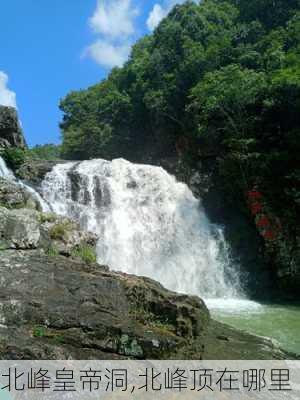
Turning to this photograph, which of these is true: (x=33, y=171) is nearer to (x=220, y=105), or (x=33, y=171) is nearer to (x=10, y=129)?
(x=10, y=129)

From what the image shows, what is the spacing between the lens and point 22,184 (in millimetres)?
17922

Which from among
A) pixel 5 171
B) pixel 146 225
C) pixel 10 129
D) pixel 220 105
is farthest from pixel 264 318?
pixel 10 129

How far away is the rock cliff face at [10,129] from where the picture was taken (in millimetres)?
21453

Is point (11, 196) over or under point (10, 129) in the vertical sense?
under

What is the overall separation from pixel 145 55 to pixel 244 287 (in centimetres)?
2290

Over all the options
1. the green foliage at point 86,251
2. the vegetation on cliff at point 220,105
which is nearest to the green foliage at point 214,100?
the vegetation on cliff at point 220,105

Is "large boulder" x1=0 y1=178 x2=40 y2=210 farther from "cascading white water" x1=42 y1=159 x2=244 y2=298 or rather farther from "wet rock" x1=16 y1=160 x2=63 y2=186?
"wet rock" x1=16 y1=160 x2=63 y2=186

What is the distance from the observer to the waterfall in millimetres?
16922

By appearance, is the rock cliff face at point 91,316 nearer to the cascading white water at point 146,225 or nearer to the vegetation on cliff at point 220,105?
the cascading white water at point 146,225

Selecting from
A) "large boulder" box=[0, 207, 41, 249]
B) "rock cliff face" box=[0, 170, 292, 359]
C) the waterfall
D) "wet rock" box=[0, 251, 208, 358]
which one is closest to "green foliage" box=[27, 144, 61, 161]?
the waterfall

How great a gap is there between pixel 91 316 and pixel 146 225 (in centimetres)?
1244

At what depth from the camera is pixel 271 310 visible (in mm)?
14766

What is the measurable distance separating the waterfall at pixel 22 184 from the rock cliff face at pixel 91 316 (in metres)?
8.14

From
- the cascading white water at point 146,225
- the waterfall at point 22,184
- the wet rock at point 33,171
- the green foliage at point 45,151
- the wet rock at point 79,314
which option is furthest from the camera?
the green foliage at point 45,151
